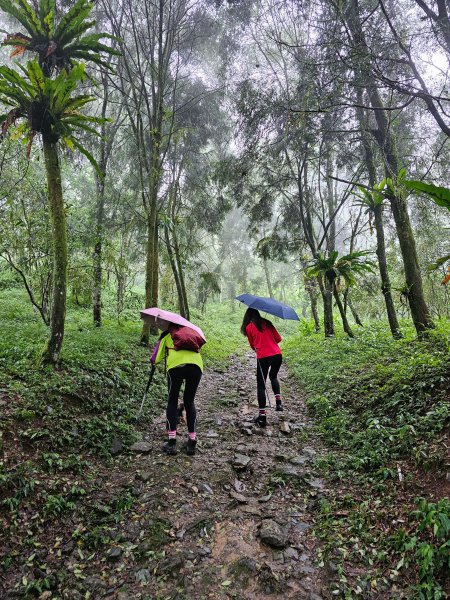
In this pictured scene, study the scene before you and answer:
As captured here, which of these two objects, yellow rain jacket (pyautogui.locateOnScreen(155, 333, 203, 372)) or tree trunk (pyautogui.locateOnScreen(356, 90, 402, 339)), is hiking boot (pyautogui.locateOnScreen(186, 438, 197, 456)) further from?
tree trunk (pyautogui.locateOnScreen(356, 90, 402, 339))

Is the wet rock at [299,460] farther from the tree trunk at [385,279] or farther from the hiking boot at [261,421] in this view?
the tree trunk at [385,279]

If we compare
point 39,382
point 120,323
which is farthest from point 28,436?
point 120,323

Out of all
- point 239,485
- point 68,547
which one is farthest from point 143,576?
point 239,485

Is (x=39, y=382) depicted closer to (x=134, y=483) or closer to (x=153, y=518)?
(x=134, y=483)

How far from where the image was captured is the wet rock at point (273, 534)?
2.99 meters

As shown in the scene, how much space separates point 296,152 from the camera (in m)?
12.2

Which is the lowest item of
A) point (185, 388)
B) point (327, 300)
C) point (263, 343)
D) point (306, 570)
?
point (306, 570)

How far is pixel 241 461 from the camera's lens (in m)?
4.47

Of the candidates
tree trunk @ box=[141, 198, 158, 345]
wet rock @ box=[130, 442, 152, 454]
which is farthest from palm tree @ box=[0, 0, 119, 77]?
wet rock @ box=[130, 442, 152, 454]

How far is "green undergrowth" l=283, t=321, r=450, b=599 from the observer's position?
8.23 ft

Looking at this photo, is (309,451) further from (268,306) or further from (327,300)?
(327,300)

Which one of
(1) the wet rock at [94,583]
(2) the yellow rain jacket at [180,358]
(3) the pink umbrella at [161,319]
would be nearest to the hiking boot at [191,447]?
(2) the yellow rain jacket at [180,358]

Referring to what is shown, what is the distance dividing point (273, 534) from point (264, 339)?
3294 millimetres

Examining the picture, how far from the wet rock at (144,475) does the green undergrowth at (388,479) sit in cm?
192
